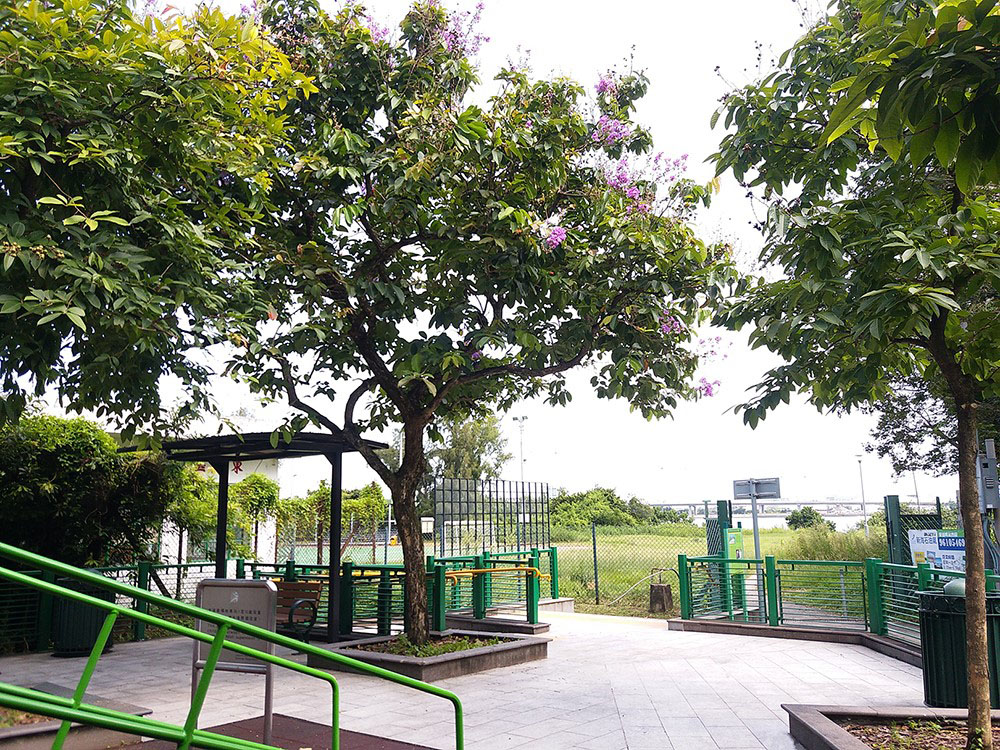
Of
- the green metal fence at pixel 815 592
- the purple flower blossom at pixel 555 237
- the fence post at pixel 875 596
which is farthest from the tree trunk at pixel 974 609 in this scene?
the fence post at pixel 875 596

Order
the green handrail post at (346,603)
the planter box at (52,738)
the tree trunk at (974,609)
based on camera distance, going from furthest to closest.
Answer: the green handrail post at (346,603) < the planter box at (52,738) < the tree trunk at (974,609)

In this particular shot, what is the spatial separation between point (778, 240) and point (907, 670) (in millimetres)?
6180

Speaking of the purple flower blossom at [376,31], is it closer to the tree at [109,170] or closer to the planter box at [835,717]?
the tree at [109,170]

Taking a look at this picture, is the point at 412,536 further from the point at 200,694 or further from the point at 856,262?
the point at 200,694

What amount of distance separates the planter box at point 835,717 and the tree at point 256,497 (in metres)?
14.0

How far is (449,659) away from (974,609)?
212 inches

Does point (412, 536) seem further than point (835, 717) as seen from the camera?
Yes

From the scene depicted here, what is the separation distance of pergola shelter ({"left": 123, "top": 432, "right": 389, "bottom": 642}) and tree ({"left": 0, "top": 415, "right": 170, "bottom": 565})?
127 centimetres

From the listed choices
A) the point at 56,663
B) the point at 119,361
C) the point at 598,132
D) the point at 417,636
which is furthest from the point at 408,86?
the point at 56,663

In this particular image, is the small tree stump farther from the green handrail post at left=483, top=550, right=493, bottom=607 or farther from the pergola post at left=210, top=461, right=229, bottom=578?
the pergola post at left=210, top=461, right=229, bottom=578

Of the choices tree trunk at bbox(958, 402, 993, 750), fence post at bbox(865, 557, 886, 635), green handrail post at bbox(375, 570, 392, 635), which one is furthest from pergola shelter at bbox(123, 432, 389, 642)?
tree trunk at bbox(958, 402, 993, 750)

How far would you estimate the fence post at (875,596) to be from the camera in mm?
11609

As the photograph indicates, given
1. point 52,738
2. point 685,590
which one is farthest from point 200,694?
point 685,590

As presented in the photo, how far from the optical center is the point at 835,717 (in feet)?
21.2
